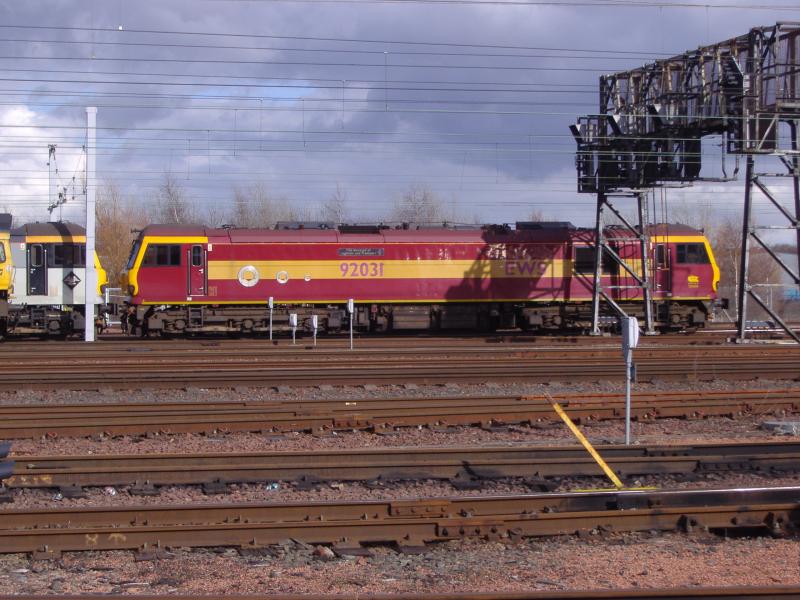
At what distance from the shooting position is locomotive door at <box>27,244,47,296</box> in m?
28.0

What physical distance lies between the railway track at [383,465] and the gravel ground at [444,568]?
2.14m

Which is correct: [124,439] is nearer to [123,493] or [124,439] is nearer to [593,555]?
[123,493]

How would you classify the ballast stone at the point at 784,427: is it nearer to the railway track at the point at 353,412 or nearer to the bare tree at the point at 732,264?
the railway track at the point at 353,412

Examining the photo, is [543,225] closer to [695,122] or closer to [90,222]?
[695,122]

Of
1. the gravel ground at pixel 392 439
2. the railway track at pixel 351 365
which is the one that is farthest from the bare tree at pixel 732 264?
the gravel ground at pixel 392 439

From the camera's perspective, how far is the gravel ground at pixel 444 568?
655cm

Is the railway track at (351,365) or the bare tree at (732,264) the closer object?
the railway track at (351,365)

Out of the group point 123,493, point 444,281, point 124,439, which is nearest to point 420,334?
point 444,281

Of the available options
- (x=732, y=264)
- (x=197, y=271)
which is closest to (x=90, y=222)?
(x=197, y=271)

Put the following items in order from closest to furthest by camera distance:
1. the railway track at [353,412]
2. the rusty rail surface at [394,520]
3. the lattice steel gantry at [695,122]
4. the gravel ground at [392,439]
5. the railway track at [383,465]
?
the rusty rail surface at [394,520] → the railway track at [383,465] → the gravel ground at [392,439] → the railway track at [353,412] → the lattice steel gantry at [695,122]

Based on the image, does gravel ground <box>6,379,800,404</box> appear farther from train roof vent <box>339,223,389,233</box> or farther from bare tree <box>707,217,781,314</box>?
bare tree <box>707,217,781,314</box>

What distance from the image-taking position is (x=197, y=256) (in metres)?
27.9

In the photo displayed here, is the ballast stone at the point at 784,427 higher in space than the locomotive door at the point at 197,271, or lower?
lower

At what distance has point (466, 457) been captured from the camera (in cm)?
1018
